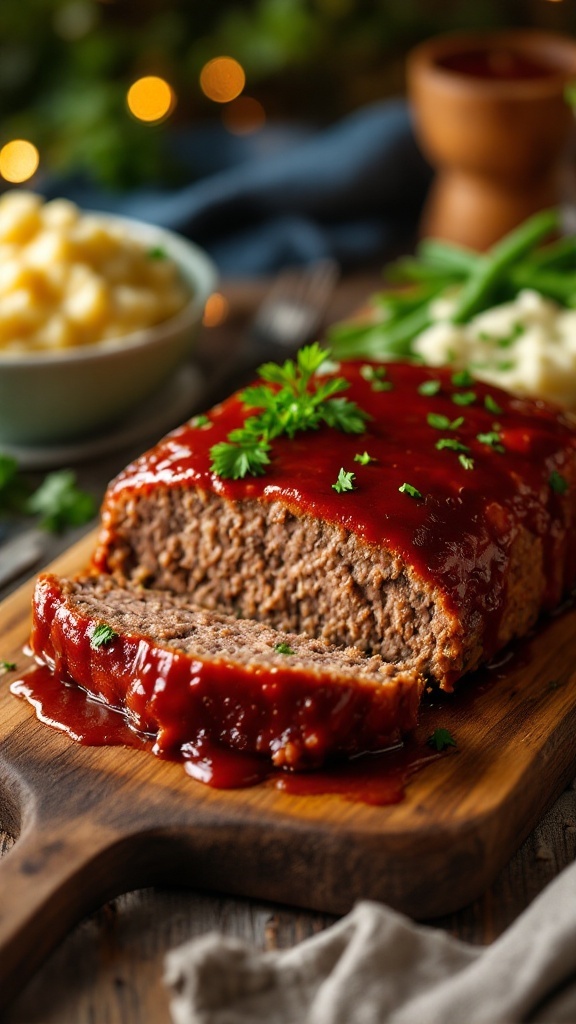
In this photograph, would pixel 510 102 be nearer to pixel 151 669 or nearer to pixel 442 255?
pixel 442 255

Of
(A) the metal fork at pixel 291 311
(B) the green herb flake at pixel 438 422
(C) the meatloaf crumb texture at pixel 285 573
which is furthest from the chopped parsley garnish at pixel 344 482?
(A) the metal fork at pixel 291 311

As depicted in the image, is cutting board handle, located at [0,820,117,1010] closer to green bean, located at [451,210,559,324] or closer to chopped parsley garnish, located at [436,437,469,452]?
chopped parsley garnish, located at [436,437,469,452]

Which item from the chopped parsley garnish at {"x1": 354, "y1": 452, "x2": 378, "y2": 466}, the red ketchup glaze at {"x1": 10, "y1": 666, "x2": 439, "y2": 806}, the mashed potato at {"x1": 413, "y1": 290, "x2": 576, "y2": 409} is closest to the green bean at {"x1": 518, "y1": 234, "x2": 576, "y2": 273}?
the mashed potato at {"x1": 413, "y1": 290, "x2": 576, "y2": 409}

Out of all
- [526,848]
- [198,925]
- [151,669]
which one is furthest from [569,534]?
[198,925]

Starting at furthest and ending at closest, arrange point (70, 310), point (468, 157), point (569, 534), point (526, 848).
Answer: point (468, 157) < point (70, 310) < point (569, 534) < point (526, 848)

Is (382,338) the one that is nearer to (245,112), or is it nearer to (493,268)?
(493,268)

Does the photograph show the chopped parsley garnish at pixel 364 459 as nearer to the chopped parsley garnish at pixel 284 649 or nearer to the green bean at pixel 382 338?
the chopped parsley garnish at pixel 284 649
